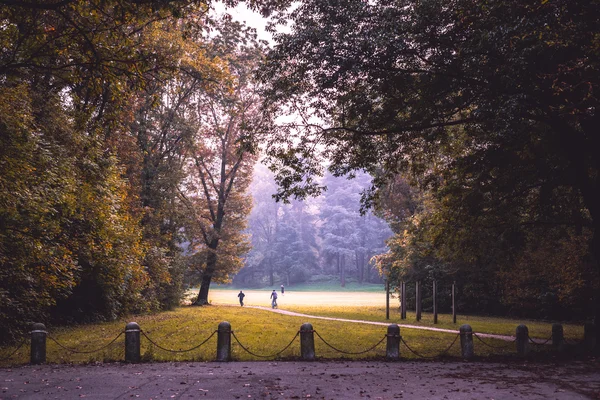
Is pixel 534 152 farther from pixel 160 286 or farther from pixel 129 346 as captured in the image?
pixel 160 286

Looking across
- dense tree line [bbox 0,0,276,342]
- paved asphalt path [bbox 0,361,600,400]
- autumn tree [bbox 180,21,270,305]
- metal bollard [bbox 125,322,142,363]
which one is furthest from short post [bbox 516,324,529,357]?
autumn tree [bbox 180,21,270,305]

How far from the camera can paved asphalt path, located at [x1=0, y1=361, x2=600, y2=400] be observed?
27.9ft

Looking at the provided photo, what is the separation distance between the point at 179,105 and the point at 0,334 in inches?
788

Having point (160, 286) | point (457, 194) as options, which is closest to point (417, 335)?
point (457, 194)

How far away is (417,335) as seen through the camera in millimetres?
18062

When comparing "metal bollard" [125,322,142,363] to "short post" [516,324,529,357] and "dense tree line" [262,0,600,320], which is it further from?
"short post" [516,324,529,357]

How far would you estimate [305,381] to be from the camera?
31.4 ft

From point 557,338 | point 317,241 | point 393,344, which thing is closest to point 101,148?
point 393,344

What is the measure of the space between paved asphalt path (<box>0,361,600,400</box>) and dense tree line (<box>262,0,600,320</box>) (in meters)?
5.45

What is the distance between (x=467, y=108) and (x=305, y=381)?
961 cm

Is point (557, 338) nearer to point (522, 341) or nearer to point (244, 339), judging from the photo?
point (522, 341)

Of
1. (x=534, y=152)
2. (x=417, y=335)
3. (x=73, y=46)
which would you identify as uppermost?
(x=73, y=46)

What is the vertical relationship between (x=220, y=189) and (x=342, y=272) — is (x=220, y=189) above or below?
above

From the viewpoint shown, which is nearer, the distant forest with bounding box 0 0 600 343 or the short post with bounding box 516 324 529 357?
the distant forest with bounding box 0 0 600 343
